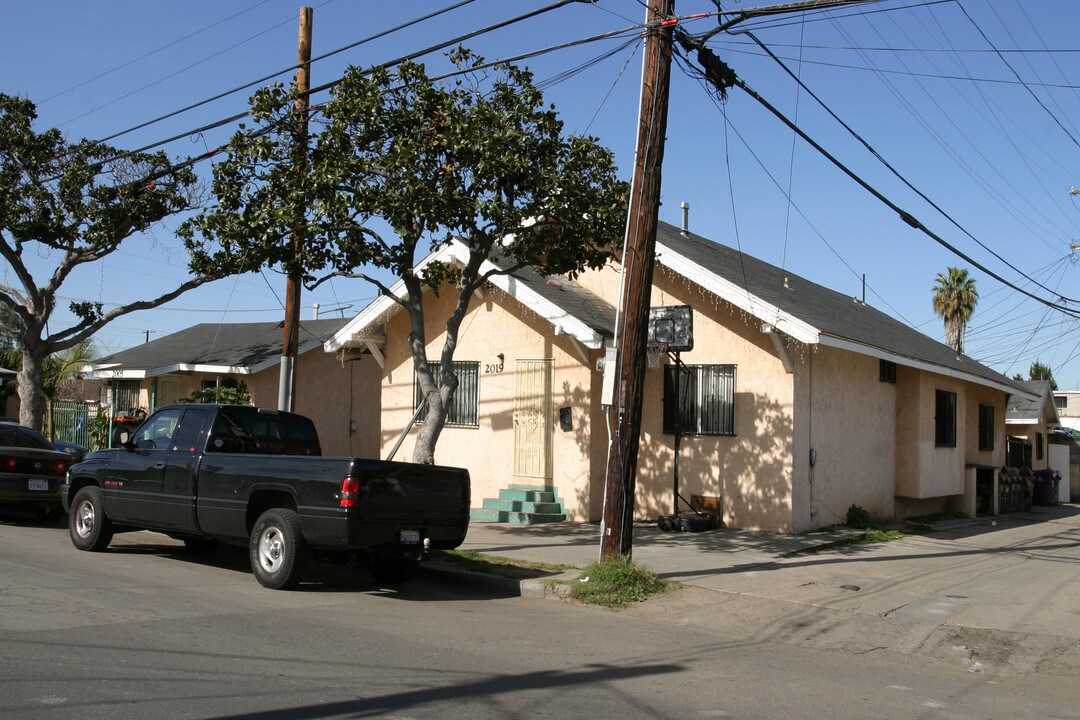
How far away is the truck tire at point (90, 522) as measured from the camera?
39.6 ft

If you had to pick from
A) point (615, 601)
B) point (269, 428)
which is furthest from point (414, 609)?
point (269, 428)

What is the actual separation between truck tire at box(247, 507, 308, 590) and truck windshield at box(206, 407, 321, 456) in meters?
1.38

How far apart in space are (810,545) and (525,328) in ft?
21.0

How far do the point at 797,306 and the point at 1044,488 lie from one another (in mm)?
14931

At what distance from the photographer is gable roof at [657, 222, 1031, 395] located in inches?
583

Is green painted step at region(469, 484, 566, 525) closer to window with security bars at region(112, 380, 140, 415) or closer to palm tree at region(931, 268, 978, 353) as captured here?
window with security bars at region(112, 380, 140, 415)

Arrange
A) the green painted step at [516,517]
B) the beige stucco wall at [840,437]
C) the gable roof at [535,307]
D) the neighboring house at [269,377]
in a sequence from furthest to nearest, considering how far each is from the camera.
Answer: the neighboring house at [269,377], the green painted step at [516,517], the gable roof at [535,307], the beige stucco wall at [840,437]

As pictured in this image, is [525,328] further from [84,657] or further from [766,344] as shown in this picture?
[84,657]

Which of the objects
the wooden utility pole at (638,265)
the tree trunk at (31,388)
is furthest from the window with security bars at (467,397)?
the tree trunk at (31,388)

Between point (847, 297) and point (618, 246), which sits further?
point (847, 297)

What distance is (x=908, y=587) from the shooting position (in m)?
11.4

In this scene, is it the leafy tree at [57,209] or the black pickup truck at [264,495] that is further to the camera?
the leafy tree at [57,209]

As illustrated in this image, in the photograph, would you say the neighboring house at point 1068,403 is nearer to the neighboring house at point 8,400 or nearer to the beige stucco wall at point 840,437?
the beige stucco wall at point 840,437

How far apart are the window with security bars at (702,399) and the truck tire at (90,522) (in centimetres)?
872
